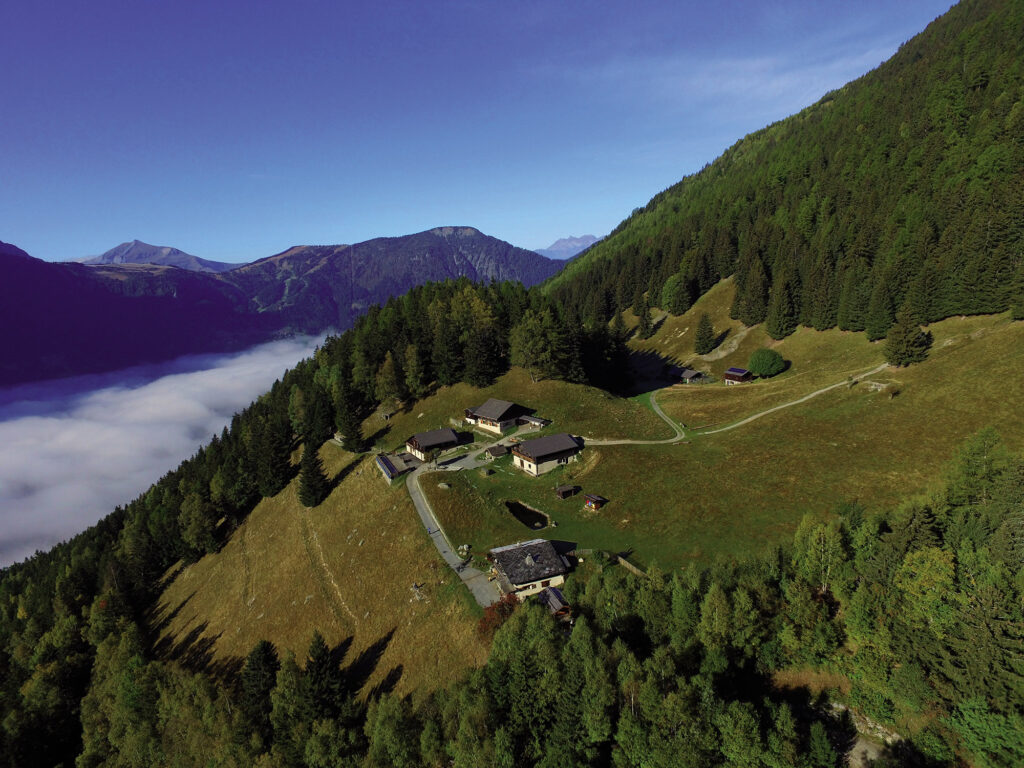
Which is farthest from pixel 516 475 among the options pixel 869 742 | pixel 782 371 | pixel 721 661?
pixel 782 371

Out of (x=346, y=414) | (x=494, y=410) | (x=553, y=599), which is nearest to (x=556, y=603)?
(x=553, y=599)

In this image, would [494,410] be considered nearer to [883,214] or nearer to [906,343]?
[906,343]

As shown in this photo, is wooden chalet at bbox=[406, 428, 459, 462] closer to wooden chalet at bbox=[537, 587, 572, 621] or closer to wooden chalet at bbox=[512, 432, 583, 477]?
wooden chalet at bbox=[512, 432, 583, 477]

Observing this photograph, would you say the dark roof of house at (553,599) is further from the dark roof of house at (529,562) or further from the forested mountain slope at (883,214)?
the forested mountain slope at (883,214)

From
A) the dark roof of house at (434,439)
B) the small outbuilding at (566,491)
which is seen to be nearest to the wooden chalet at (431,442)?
the dark roof of house at (434,439)

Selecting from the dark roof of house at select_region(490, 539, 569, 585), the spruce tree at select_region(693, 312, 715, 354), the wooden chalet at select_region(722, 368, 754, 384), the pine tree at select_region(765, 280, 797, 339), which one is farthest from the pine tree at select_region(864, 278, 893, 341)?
the dark roof of house at select_region(490, 539, 569, 585)

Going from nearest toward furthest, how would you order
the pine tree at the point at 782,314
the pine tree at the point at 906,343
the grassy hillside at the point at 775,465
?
1. the grassy hillside at the point at 775,465
2. the pine tree at the point at 906,343
3. the pine tree at the point at 782,314

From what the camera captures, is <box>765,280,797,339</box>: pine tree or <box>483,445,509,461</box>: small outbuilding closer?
<box>483,445,509,461</box>: small outbuilding
